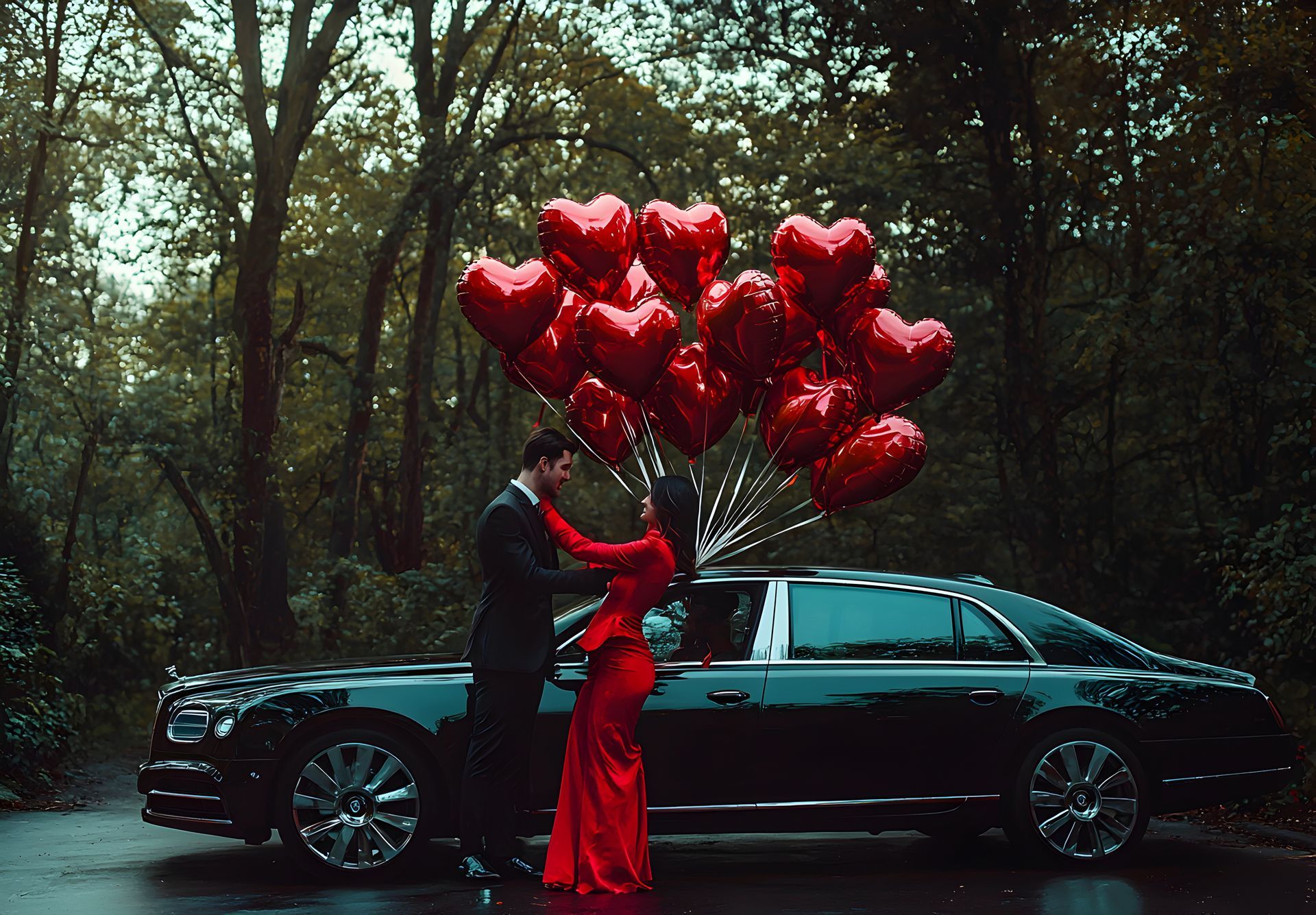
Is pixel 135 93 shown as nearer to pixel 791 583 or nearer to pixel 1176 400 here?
pixel 1176 400

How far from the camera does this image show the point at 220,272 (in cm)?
2702

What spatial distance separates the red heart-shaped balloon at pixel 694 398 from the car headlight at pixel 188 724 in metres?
2.89

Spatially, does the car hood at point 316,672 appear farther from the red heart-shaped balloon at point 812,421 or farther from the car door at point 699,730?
the red heart-shaped balloon at point 812,421

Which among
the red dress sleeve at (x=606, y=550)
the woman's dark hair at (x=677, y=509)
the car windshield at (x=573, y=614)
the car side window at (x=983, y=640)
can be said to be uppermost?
the woman's dark hair at (x=677, y=509)

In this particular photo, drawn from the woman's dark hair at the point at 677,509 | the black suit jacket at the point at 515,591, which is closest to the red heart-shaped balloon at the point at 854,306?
the woman's dark hair at the point at 677,509

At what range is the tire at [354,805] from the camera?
285 inches

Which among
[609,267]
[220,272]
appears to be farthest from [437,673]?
[220,272]

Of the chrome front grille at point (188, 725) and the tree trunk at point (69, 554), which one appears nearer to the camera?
the chrome front grille at point (188, 725)

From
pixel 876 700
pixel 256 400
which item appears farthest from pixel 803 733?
pixel 256 400

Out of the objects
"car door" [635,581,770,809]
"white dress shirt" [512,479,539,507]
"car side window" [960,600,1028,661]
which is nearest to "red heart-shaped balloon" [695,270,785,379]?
"white dress shirt" [512,479,539,507]

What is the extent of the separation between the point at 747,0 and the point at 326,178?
47.1 feet

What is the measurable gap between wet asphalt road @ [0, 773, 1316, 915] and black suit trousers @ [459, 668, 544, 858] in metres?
0.24

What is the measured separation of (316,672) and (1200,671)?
4667mm

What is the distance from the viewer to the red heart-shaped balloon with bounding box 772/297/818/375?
8.00 metres
